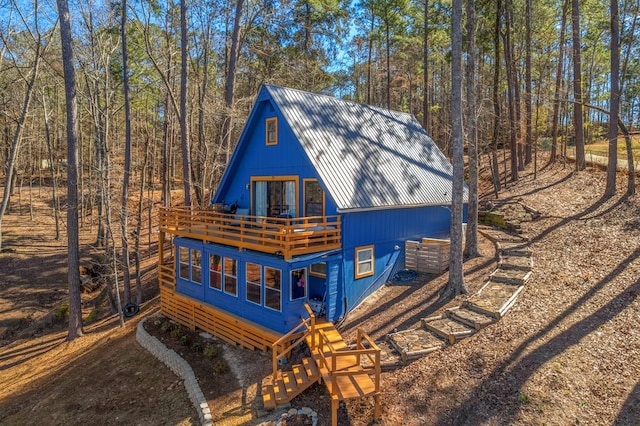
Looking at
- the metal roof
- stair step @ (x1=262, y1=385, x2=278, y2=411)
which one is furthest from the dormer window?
stair step @ (x1=262, y1=385, x2=278, y2=411)

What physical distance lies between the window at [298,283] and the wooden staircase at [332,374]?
121 centimetres

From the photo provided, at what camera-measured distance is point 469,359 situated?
26.6 ft

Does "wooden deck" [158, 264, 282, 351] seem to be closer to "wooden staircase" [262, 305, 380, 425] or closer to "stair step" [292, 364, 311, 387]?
"wooden staircase" [262, 305, 380, 425]

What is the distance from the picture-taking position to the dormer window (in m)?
13.2

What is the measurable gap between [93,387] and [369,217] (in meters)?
9.71

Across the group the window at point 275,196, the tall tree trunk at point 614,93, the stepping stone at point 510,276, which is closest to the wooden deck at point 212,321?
the window at point 275,196

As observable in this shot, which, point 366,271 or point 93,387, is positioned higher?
point 366,271

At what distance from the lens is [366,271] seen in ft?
39.8

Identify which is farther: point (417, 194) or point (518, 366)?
point (417, 194)

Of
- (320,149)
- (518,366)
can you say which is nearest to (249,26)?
(320,149)

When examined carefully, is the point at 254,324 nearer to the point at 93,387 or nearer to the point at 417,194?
the point at 93,387

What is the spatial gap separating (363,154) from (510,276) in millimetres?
6192

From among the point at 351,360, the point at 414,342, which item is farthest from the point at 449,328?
the point at 351,360

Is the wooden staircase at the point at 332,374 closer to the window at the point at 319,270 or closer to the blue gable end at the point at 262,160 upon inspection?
the window at the point at 319,270
